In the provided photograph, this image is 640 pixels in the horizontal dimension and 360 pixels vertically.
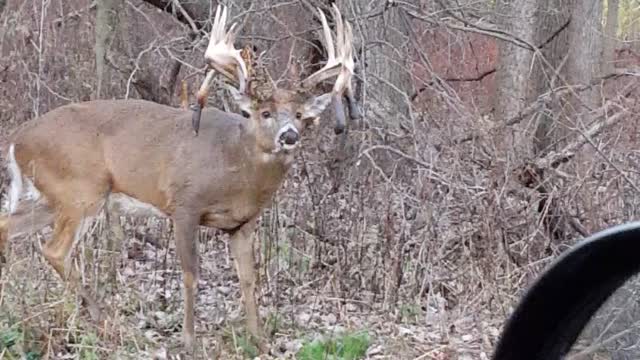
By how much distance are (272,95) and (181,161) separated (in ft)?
3.06

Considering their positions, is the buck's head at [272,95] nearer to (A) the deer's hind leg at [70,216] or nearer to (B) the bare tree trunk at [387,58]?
(A) the deer's hind leg at [70,216]

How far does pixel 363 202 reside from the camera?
28.9ft

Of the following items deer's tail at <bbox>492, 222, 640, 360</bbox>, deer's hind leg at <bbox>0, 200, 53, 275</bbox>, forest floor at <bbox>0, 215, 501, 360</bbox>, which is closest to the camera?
deer's tail at <bbox>492, 222, 640, 360</bbox>

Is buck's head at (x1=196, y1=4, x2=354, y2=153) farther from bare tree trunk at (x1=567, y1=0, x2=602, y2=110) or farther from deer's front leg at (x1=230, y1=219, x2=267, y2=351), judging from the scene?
bare tree trunk at (x1=567, y1=0, x2=602, y2=110)

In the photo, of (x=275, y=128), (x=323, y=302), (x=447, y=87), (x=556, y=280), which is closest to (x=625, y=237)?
(x=556, y=280)

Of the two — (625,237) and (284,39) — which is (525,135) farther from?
(625,237)

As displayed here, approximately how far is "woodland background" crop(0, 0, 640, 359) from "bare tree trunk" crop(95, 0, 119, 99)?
2 centimetres

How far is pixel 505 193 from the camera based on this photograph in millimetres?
8453

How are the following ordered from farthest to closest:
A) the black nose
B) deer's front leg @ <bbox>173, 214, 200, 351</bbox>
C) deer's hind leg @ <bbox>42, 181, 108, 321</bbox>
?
deer's hind leg @ <bbox>42, 181, 108, 321</bbox>
deer's front leg @ <bbox>173, 214, 200, 351</bbox>
the black nose

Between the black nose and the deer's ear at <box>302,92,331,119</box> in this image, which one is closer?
the black nose

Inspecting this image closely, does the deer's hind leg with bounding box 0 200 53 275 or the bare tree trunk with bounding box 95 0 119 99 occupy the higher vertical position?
the bare tree trunk with bounding box 95 0 119 99

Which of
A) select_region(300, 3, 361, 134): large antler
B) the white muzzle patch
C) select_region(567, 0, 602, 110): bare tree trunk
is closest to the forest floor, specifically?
the white muzzle patch

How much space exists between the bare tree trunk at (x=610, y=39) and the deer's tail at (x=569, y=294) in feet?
34.1

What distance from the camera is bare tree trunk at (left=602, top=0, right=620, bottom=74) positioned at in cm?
1290
